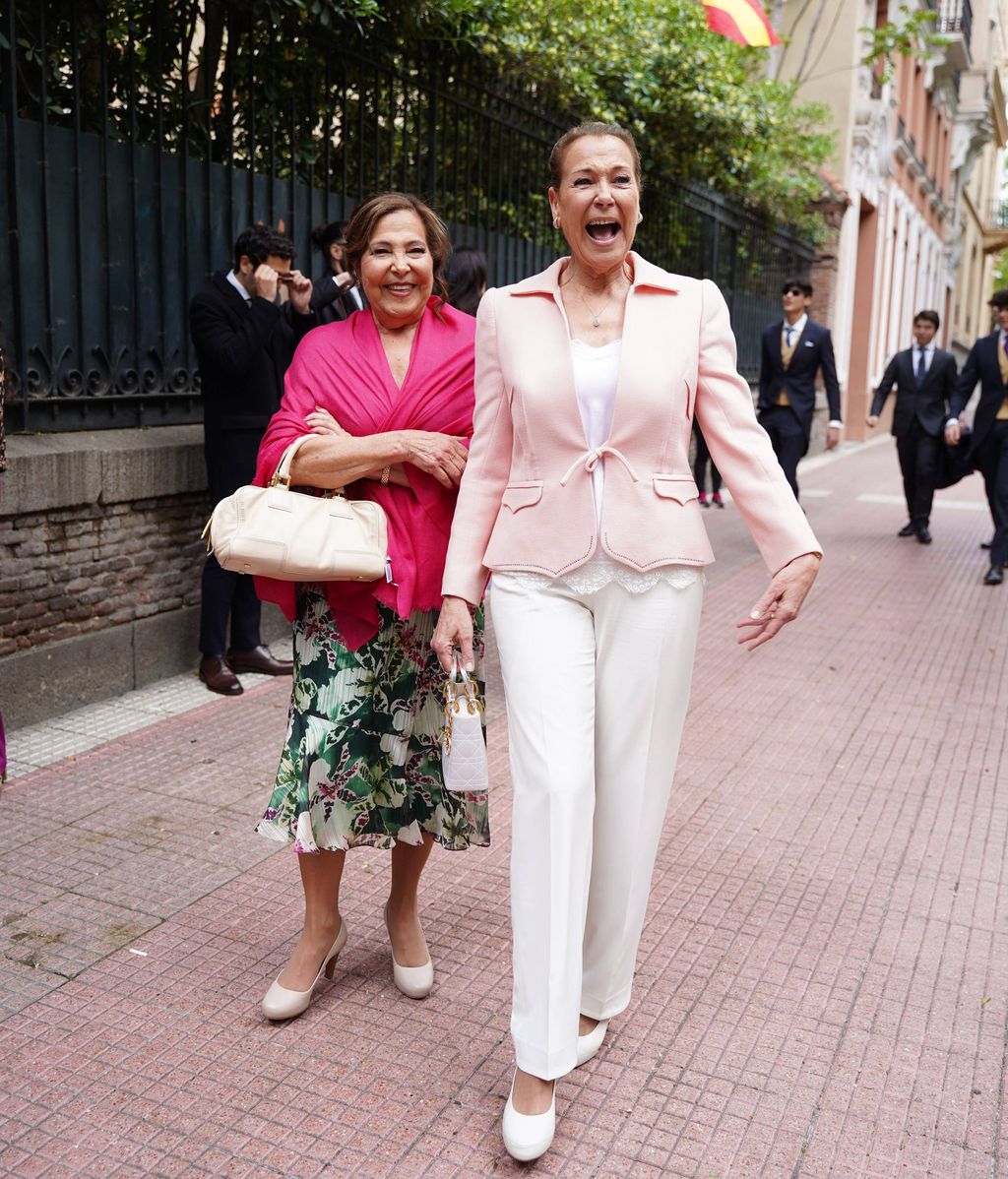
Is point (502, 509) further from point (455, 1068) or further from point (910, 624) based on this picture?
point (910, 624)

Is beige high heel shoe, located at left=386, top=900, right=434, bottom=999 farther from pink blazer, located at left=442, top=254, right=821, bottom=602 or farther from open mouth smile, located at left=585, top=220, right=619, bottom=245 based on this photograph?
open mouth smile, located at left=585, top=220, right=619, bottom=245

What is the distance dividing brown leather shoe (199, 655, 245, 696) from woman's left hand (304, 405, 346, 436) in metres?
3.15

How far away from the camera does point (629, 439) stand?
2.66m

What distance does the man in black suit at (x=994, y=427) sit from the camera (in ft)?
31.8

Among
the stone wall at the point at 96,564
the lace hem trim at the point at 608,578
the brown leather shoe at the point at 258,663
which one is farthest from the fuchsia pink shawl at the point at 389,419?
the brown leather shoe at the point at 258,663

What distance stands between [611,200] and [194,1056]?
218 cm

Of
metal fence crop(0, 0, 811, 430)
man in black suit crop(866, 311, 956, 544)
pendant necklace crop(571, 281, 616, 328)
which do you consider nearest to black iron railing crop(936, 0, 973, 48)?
man in black suit crop(866, 311, 956, 544)

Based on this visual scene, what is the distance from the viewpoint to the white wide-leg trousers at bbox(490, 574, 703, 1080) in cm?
263


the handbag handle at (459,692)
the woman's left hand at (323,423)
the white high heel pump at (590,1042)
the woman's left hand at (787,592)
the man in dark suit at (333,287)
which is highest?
the man in dark suit at (333,287)

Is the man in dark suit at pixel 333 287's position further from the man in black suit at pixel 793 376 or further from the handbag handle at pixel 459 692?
the man in black suit at pixel 793 376

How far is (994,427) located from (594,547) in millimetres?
8496

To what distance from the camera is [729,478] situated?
9.11 ft

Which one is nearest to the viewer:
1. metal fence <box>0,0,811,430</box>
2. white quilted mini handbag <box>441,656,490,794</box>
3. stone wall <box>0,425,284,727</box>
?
white quilted mini handbag <box>441,656,490,794</box>

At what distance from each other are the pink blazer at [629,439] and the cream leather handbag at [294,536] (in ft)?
0.94
